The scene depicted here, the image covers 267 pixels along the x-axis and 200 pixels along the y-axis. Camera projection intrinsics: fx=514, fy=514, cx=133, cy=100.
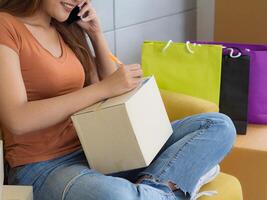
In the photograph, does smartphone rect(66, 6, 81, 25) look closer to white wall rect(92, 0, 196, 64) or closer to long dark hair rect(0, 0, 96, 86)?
long dark hair rect(0, 0, 96, 86)

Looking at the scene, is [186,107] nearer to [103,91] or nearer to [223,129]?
[223,129]

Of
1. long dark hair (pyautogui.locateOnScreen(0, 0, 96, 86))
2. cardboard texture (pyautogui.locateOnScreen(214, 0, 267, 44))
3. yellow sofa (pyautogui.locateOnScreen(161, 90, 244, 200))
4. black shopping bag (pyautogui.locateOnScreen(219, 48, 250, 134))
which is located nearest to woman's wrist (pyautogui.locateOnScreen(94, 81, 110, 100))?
long dark hair (pyautogui.locateOnScreen(0, 0, 96, 86))

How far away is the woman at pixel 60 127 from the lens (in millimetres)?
1361

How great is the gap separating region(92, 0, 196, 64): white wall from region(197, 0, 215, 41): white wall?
0.05 meters

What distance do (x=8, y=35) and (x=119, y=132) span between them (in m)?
0.41

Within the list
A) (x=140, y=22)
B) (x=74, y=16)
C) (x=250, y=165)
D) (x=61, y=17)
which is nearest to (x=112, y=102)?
(x=61, y=17)

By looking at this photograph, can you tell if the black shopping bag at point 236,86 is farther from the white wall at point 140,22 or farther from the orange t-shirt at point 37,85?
the orange t-shirt at point 37,85

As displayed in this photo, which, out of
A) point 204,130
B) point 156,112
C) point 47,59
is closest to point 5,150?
point 47,59

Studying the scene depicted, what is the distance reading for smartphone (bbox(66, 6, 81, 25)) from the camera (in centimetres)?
167

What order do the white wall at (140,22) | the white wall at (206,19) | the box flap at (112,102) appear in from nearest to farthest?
the box flap at (112,102)
the white wall at (140,22)
the white wall at (206,19)

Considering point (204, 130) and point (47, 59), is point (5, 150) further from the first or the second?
point (204, 130)

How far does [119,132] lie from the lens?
1380 mm

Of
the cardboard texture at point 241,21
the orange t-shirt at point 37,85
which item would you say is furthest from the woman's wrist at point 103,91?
the cardboard texture at point 241,21

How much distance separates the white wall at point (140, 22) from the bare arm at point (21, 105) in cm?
89
